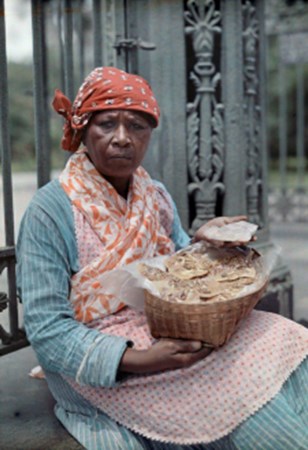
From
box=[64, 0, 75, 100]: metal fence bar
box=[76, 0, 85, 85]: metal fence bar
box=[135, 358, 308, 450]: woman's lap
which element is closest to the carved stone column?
box=[76, 0, 85, 85]: metal fence bar

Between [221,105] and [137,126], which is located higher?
[221,105]

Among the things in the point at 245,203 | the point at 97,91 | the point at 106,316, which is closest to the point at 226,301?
the point at 106,316

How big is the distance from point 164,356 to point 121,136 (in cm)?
77

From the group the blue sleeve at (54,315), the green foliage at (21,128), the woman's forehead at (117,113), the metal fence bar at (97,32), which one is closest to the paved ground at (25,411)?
the blue sleeve at (54,315)

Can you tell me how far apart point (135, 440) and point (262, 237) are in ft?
7.24

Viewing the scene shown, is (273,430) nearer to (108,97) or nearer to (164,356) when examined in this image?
(164,356)

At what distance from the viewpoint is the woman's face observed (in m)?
2.21

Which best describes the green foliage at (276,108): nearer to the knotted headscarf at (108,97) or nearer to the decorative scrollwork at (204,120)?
the decorative scrollwork at (204,120)

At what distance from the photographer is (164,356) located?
1.95m

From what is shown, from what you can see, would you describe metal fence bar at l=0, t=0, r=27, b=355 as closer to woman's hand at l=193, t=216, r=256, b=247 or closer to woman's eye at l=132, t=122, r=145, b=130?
woman's eye at l=132, t=122, r=145, b=130

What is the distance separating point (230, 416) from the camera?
1968mm

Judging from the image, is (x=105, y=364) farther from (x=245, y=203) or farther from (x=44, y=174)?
(x=245, y=203)

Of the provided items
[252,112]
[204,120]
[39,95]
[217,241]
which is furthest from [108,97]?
[252,112]

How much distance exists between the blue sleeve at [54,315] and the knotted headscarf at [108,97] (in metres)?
0.38
